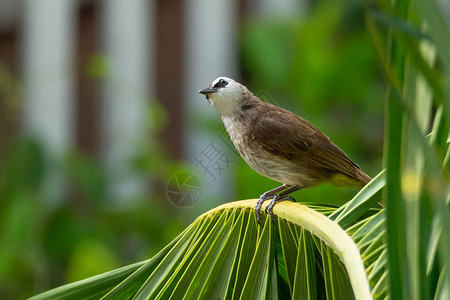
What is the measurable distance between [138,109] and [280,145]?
16.3 ft

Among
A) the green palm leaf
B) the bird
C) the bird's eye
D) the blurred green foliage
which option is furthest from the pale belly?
the blurred green foliage

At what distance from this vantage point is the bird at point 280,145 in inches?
73.4

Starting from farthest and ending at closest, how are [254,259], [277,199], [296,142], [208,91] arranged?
[296,142] < [208,91] < [277,199] < [254,259]

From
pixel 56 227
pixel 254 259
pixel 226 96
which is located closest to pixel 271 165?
pixel 226 96

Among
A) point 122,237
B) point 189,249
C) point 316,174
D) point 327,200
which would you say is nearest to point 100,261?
point 327,200

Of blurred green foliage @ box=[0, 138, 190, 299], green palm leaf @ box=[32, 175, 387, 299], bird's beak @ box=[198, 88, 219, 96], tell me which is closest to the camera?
green palm leaf @ box=[32, 175, 387, 299]

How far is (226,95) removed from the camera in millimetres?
1950

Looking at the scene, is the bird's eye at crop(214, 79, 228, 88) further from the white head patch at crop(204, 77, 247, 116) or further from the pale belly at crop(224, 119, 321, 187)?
the pale belly at crop(224, 119, 321, 187)

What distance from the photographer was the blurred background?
4.54 meters

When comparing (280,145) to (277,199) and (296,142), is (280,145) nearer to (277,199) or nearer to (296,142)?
(296,142)

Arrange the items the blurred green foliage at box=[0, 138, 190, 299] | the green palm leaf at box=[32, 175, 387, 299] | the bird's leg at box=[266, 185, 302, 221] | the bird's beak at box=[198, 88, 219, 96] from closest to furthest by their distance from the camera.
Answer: the green palm leaf at box=[32, 175, 387, 299] < the bird's leg at box=[266, 185, 302, 221] < the bird's beak at box=[198, 88, 219, 96] < the blurred green foliage at box=[0, 138, 190, 299]

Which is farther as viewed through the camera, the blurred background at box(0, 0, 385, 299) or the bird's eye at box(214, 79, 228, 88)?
the blurred background at box(0, 0, 385, 299)

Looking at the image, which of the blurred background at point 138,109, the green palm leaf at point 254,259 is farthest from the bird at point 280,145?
the green palm leaf at point 254,259

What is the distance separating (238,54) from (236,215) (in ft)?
18.3
